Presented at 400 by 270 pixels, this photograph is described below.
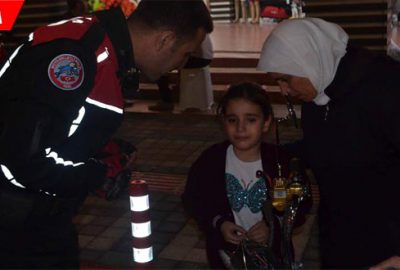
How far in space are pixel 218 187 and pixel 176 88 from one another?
25.2ft

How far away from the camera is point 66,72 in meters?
1.67

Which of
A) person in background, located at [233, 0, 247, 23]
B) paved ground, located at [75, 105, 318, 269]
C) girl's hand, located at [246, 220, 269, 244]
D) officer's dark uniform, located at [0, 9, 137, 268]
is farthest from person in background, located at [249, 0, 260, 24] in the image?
officer's dark uniform, located at [0, 9, 137, 268]

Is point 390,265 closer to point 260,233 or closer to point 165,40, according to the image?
point 260,233

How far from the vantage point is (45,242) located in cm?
198

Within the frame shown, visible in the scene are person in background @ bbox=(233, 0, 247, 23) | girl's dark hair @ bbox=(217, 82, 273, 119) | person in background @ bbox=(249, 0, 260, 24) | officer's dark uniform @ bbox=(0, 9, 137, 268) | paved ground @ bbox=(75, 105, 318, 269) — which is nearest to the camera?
officer's dark uniform @ bbox=(0, 9, 137, 268)

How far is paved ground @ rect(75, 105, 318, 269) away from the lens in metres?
4.25

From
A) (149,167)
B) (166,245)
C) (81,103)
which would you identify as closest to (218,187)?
(81,103)

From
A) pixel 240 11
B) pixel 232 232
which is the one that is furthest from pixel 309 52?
pixel 240 11

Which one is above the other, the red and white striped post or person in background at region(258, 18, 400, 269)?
person in background at region(258, 18, 400, 269)

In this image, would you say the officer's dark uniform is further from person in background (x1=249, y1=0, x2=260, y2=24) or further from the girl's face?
person in background (x1=249, y1=0, x2=260, y2=24)

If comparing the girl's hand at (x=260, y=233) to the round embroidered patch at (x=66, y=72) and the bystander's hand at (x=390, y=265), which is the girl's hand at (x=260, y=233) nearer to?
the bystander's hand at (x=390, y=265)

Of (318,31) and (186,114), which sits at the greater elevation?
(318,31)

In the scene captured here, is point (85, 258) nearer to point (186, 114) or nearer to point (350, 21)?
point (186, 114)

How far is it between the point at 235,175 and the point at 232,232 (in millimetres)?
321
